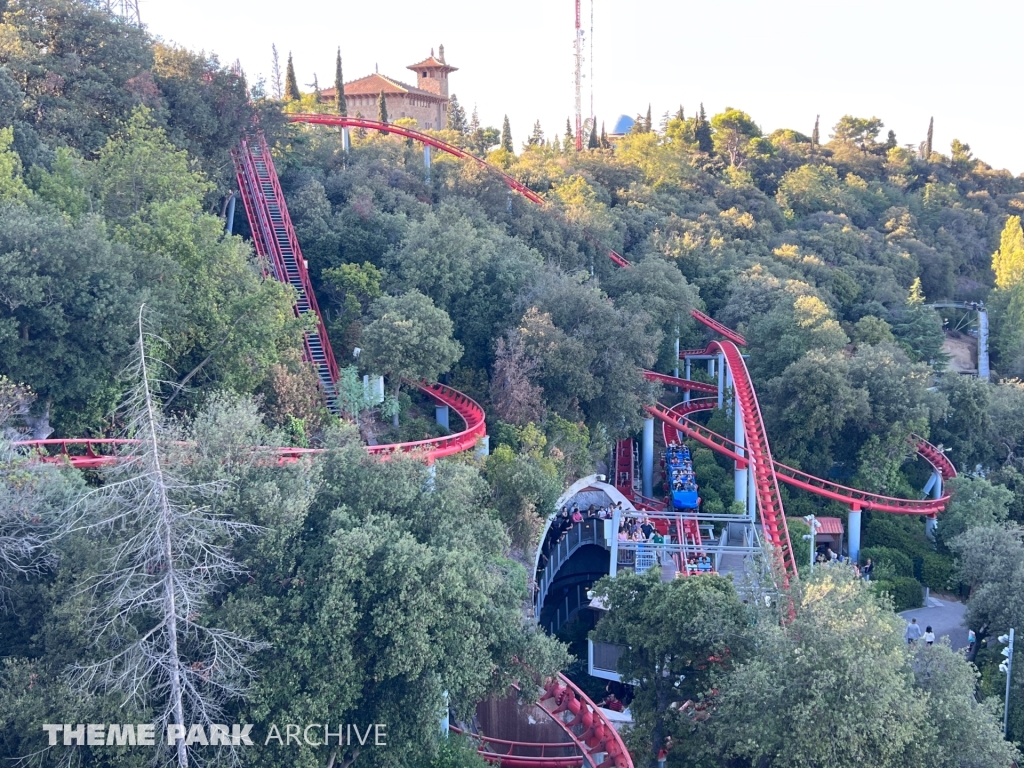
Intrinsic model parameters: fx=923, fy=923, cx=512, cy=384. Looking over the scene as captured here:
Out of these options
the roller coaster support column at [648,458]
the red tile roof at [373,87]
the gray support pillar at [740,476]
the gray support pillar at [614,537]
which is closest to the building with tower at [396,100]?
the red tile roof at [373,87]

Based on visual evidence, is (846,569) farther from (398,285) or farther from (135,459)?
(398,285)

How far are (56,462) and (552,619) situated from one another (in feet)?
50.3

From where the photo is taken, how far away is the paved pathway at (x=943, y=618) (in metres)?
24.7

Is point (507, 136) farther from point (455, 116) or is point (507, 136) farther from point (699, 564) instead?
point (699, 564)

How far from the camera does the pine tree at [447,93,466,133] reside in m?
65.9

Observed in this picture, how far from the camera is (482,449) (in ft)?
77.2

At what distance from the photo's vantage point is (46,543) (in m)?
12.6

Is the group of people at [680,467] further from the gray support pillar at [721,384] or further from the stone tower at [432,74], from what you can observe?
the stone tower at [432,74]

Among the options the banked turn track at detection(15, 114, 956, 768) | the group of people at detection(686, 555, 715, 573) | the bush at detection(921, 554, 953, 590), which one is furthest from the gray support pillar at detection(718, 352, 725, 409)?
the group of people at detection(686, 555, 715, 573)

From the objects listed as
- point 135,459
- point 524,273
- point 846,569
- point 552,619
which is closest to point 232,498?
point 135,459

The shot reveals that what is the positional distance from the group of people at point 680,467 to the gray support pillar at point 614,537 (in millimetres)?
4129

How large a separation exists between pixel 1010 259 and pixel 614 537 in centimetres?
3892

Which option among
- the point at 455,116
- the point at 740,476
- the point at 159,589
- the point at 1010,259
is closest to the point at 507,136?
the point at 455,116

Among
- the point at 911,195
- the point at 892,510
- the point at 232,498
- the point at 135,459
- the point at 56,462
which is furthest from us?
the point at 911,195
